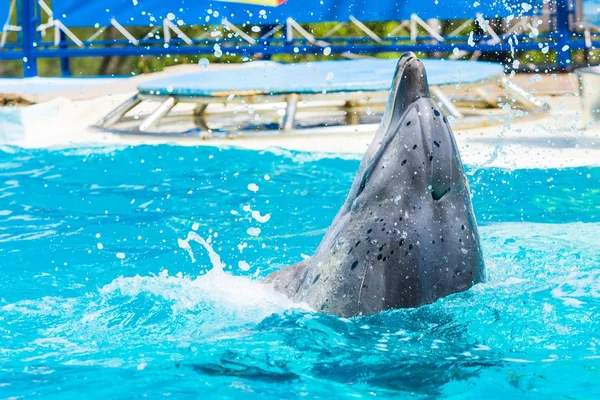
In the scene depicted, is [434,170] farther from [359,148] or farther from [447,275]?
[359,148]

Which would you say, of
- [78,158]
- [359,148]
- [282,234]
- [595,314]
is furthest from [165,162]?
[595,314]

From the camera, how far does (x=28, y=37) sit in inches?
419

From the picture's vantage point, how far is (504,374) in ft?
9.20

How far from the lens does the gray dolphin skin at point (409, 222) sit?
267cm

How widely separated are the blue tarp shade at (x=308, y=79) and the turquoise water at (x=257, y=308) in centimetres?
151

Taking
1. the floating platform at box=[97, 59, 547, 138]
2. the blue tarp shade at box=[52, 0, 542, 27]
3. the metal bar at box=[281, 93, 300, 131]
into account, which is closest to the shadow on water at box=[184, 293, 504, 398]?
the floating platform at box=[97, 59, 547, 138]

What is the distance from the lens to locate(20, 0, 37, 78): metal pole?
10609 mm

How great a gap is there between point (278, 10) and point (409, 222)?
768 centimetres

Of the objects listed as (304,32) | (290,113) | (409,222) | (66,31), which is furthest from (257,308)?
(66,31)

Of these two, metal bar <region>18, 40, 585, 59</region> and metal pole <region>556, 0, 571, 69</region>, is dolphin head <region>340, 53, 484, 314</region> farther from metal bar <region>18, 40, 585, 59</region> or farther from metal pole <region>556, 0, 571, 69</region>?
metal pole <region>556, 0, 571, 69</region>

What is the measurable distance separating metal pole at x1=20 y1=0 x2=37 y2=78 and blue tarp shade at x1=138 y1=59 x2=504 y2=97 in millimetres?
2619

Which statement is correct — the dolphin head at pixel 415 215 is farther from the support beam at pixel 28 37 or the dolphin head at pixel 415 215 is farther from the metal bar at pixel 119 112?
the support beam at pixel 28 37

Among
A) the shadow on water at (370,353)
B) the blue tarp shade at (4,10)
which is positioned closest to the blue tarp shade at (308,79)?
the blue tarp shade at (4,10)

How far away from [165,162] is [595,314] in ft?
13.9
